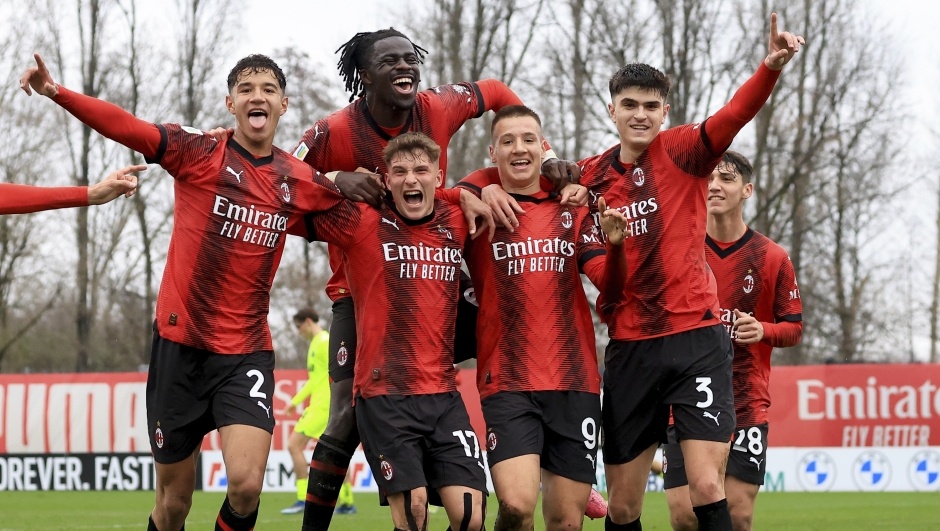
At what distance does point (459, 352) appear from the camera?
23.6 ft

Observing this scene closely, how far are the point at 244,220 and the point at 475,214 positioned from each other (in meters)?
1.30

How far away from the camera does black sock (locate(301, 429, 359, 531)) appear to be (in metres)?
7.11

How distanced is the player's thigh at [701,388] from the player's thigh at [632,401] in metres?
0.10

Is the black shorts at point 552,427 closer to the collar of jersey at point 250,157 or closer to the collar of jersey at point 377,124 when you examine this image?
the collar of jersey at point 377,124

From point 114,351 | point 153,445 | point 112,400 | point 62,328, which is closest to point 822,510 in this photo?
point 153,445

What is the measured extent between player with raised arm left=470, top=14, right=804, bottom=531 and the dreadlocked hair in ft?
4.66

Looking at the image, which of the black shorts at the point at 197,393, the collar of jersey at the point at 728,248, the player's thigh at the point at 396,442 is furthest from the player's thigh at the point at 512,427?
the collar of jersey at the point at 728,248

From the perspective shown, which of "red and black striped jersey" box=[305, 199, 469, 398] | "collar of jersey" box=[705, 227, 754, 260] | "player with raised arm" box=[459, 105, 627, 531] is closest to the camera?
"red and black striped jersey" box=[305, 199, 469, 398]

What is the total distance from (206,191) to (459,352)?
70.7 inches

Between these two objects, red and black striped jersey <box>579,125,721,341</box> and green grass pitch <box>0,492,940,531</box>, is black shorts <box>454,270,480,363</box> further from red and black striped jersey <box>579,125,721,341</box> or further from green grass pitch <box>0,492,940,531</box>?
green grass pitch <box>0,492,940,531</box>

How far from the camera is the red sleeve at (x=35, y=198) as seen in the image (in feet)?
19.8

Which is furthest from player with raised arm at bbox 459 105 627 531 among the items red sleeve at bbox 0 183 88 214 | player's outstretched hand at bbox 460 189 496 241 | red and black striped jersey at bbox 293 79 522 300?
red sleeve at bbox 0 183 88 214

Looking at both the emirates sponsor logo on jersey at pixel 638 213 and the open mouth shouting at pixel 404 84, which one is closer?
the emirates sponsor logo on jersey at pixel 638 213

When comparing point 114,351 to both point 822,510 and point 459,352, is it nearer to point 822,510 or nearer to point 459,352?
point 822,510
